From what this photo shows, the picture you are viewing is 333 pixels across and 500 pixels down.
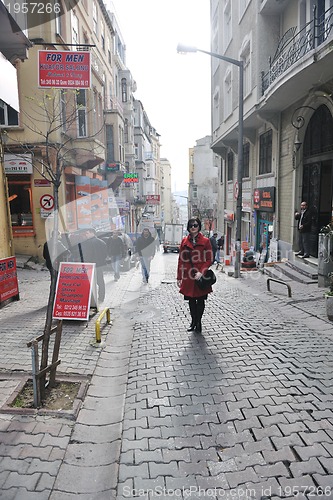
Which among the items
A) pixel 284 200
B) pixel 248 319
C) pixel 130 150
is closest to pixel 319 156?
pixel 284 200

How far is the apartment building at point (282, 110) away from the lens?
397 inches

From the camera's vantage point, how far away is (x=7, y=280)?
7.88 metres

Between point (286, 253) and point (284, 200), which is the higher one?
point (284, 200)

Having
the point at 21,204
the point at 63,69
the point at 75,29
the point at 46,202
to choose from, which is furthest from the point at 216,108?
the point at 63,69

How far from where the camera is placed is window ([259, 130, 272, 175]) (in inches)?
624

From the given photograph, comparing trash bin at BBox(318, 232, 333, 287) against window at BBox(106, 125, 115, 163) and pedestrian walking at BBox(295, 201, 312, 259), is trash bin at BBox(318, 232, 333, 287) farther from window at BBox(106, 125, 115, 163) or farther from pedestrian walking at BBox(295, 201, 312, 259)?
window at BBox(106, 125, 115, 163)

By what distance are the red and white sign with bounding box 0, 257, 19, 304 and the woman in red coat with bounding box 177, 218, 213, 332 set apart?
424cm

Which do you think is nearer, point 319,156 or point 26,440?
point 26,440

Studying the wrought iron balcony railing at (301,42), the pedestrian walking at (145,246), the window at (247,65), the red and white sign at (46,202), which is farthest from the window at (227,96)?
the pedestrian walking at (145,246)

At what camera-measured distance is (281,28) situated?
13.6m

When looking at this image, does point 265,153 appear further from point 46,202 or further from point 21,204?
point 21,204

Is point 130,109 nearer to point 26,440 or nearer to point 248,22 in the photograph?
point 248,22

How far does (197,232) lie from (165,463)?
138 inches

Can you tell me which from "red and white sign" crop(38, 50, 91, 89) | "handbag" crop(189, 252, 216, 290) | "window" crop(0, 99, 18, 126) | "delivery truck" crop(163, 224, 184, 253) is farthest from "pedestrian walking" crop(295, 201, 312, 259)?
"delivery truck" crop(163, 224, 184, 253)
